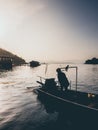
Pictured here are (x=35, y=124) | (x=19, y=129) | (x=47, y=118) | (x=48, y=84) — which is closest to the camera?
(x=19, y=129)

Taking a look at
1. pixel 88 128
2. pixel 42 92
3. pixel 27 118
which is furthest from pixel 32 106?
pixel 88 128

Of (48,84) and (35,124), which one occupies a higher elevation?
(48,84)

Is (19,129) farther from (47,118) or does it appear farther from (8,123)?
(47,118)

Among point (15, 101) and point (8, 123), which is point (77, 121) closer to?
point (8, 123)

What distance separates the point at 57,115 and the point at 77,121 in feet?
7.54

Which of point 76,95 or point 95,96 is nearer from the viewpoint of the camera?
point 95,96

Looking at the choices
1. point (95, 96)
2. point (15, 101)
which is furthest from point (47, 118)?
point (15, 101)

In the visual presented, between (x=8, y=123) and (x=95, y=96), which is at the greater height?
(x=95, y=96)

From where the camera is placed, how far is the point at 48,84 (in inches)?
806

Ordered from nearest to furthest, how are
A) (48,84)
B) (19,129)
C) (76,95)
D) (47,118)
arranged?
(19,129)
(47,118)
(76,95)
(48,84)

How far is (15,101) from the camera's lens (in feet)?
68.5

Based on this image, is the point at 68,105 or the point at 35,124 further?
the point at 68,105

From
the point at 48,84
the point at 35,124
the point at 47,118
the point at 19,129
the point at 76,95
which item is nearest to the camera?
the point at 19,129

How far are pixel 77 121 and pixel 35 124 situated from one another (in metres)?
3.38
